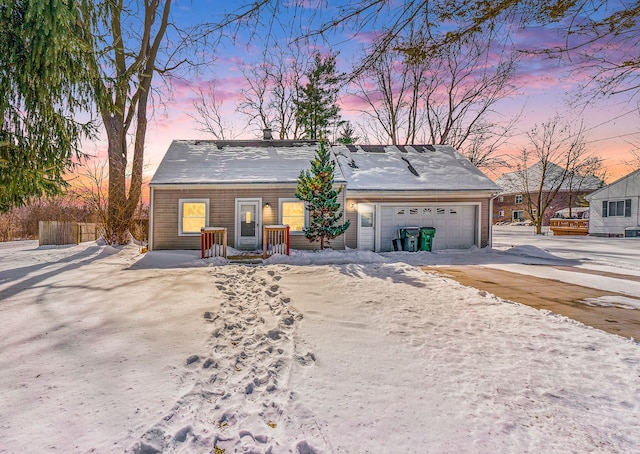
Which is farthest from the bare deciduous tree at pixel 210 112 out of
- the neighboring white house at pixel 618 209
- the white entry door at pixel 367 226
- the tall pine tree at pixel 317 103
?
the neighboring white house at pixel 618 209

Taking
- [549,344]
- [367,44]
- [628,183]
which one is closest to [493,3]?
[367,44]

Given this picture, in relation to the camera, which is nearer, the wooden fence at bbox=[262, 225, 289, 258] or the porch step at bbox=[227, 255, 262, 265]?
the porch step at bbox=[227, 255, 262, 265]

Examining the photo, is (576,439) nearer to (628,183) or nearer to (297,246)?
(297,246)

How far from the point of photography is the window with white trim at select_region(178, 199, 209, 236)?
11.6 meters

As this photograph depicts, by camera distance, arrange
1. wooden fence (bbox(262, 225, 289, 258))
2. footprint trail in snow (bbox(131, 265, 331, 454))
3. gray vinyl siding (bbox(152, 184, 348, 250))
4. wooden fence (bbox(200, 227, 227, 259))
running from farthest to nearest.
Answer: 1. gray vinyl siding (bbox(152, 184, 348, 250))
2. wooden fence (bbox(262, 225, 289, 258))
3. wooden fence (bbox(200, 227, 227, 259))
4. footprint trail in snow (bbox(131, 265, 331, 454))

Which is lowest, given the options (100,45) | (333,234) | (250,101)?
(333,234)

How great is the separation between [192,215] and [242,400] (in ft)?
34.5

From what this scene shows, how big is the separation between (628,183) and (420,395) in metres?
27.1

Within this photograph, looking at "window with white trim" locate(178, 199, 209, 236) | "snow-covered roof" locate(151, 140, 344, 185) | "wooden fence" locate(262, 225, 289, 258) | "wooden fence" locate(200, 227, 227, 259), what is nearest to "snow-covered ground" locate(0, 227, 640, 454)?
"wooden fence" locate(200, 227, 227, 259)

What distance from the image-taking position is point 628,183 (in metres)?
20.2

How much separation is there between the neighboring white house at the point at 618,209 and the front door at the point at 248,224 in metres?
22.8

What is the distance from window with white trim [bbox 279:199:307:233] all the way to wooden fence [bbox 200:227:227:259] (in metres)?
2.47

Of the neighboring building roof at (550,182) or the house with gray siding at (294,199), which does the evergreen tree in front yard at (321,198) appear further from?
the neighboring building roof at (550,182)

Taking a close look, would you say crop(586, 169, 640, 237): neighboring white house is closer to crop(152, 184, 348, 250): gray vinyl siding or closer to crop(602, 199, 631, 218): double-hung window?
crop(602, 199, 631, 218): double-hung window
